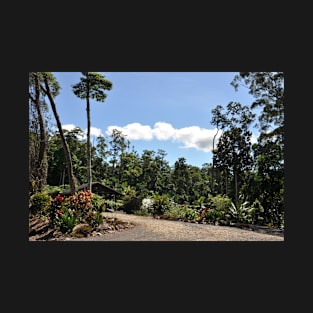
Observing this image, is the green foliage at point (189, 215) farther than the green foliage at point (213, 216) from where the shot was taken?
Yes

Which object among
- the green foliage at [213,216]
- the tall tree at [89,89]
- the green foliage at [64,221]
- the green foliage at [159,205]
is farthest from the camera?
the green foliage at [159,205]

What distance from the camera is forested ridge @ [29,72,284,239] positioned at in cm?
637

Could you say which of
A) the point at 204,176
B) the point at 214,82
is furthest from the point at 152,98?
the point at 204,176

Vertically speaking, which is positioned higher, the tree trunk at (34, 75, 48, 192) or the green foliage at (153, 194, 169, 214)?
the tree trunk at (34, 75, 48, 192)

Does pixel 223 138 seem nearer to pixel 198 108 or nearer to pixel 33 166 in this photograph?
pixel 198 108

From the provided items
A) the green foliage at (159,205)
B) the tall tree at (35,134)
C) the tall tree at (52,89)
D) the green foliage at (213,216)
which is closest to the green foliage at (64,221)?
the tall tree at (35,134)

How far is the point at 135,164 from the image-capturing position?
45.4 ft

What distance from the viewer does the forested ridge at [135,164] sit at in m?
6.37

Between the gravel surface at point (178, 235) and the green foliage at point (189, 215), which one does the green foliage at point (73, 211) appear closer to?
the gravel surface at point (178, 235)

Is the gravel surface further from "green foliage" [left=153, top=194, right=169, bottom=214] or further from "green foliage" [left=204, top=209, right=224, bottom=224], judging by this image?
"green foliage" [left=153, top=194, right=169, bottom=214]

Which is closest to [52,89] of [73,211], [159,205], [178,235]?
[73,211]

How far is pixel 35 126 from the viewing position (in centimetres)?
658

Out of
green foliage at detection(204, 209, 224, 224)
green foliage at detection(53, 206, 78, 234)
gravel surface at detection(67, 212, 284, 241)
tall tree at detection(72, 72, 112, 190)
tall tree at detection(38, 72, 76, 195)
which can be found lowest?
gravel surface at detection(67, 212, 284, 241)

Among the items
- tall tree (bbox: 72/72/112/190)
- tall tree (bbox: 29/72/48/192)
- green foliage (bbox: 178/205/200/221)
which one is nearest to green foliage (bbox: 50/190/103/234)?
tall tree (bbox: 29/72/48/192)
